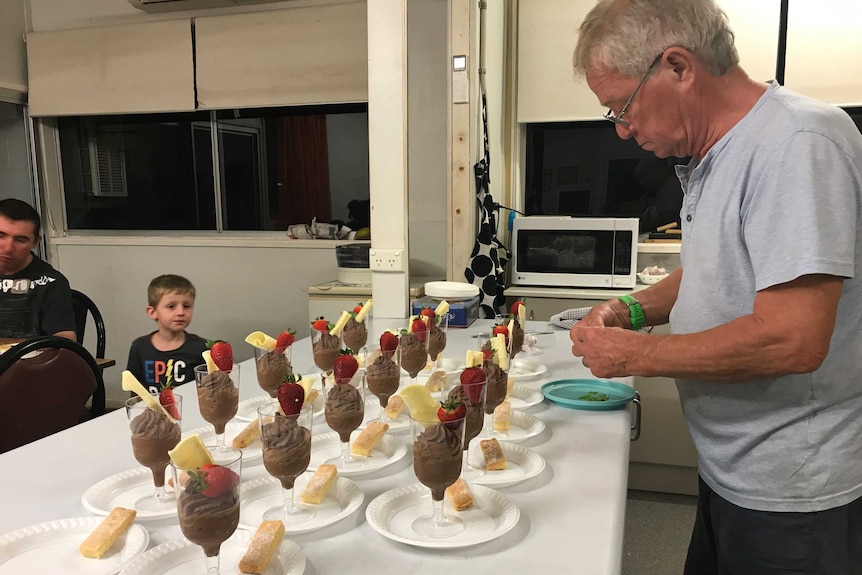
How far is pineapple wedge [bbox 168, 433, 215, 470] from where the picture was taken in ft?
2.72

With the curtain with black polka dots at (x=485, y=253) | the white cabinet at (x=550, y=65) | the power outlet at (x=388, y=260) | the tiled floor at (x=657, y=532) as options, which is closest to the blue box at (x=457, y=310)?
the power outlet at (x=388, y=260)

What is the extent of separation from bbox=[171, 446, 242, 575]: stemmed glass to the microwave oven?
8.32 feet

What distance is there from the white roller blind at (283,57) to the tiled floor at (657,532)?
258 centimetres

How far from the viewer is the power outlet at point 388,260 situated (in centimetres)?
254

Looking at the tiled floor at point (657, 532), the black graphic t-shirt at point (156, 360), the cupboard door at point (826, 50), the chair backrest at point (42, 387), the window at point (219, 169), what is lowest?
the tiled floor at point (657, 532)

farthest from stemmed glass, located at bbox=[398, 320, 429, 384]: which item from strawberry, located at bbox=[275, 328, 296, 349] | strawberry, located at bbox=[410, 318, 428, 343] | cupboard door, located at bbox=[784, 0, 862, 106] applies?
cupboard door, located at bbox=[784, 0, 862, 106]

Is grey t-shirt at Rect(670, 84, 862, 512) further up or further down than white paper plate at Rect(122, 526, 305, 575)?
further up

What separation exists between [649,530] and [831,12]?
260 cm

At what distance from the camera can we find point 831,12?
9.93 ft

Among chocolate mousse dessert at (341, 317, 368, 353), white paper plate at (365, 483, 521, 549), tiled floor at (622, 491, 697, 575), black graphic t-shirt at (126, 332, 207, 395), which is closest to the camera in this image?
white paper plate at (365, 483, 521, 549)

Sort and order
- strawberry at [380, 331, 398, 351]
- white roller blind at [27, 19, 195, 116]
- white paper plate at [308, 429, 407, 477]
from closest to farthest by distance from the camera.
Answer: white paper plate at [308, 429, 407, 477], strawberry at [380, 331, 398, 351], white roller blind at [27, 19, 195, 116]

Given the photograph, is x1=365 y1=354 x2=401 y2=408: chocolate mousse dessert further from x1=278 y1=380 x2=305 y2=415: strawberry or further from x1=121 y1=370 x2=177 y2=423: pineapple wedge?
x1=121 y1=370 x2=177 y2=423: pineapple wedge

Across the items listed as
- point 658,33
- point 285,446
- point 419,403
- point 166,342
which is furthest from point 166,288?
point 658,33

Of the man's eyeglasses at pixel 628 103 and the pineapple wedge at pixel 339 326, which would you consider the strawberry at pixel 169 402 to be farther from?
the man's eyeglasses at pixel 628 103
